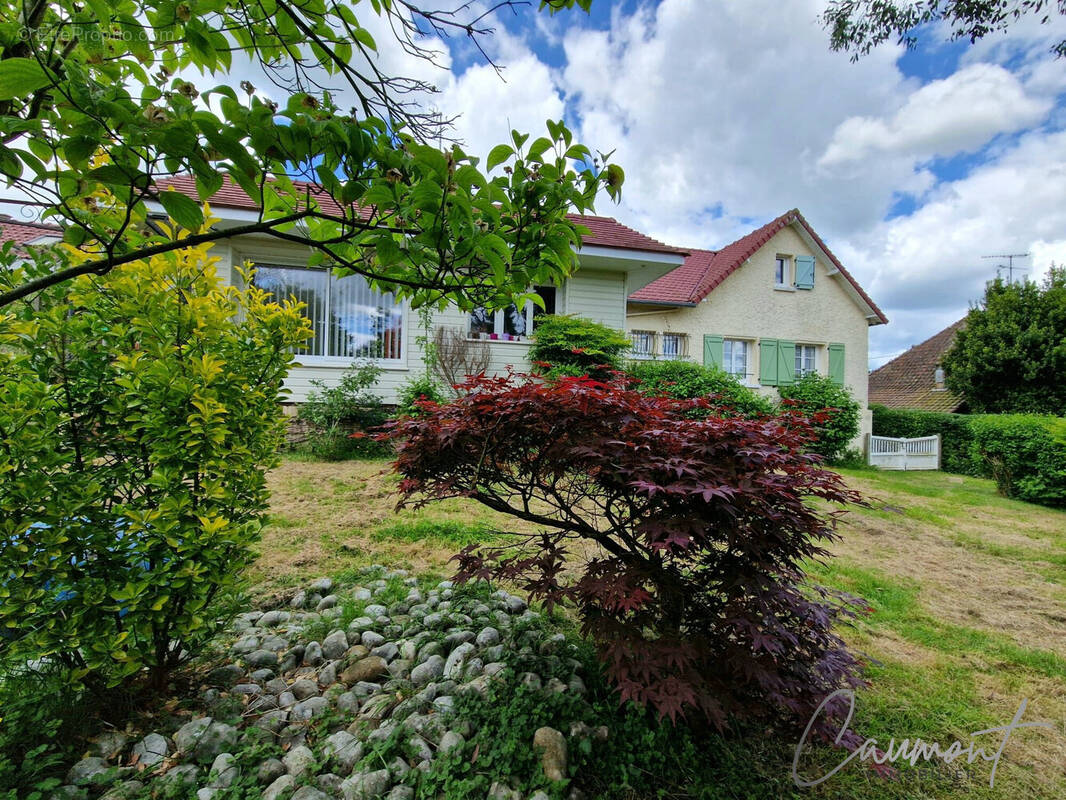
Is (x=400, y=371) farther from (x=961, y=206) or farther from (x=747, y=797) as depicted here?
(x=961, y=206)

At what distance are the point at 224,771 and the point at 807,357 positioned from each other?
1601 centimetres

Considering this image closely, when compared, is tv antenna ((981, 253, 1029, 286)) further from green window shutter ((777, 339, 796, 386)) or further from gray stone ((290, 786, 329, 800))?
gray stone ((290, 786, 329, 800))

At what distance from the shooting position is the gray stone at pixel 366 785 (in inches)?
52.1

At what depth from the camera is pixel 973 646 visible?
261 cm

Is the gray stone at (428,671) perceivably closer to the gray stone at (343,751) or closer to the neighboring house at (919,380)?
the gray stone at (343,751)

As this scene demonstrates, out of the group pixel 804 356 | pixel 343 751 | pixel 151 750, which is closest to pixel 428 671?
pixel 343 751

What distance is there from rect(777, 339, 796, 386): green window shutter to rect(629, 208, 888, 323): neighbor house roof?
276 cm

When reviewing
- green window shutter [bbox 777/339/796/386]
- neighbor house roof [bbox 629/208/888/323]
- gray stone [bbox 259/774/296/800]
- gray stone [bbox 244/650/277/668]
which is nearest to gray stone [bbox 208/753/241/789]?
gray stone [bbox 259/774/296/800]

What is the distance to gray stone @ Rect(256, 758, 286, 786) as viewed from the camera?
1357mm

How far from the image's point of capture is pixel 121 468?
1569 mm

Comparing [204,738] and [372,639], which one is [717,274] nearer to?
[372,639]

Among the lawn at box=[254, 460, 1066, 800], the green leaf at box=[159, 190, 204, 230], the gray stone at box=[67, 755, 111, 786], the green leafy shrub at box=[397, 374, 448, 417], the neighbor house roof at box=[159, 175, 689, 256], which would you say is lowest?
the lawn at box=[254, 460, 1066, 800]

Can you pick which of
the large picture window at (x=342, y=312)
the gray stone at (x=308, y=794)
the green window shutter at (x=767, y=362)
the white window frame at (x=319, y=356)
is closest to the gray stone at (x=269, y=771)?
the gray stone at (x=308, y=794)

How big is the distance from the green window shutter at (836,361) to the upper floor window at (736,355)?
110 inches
